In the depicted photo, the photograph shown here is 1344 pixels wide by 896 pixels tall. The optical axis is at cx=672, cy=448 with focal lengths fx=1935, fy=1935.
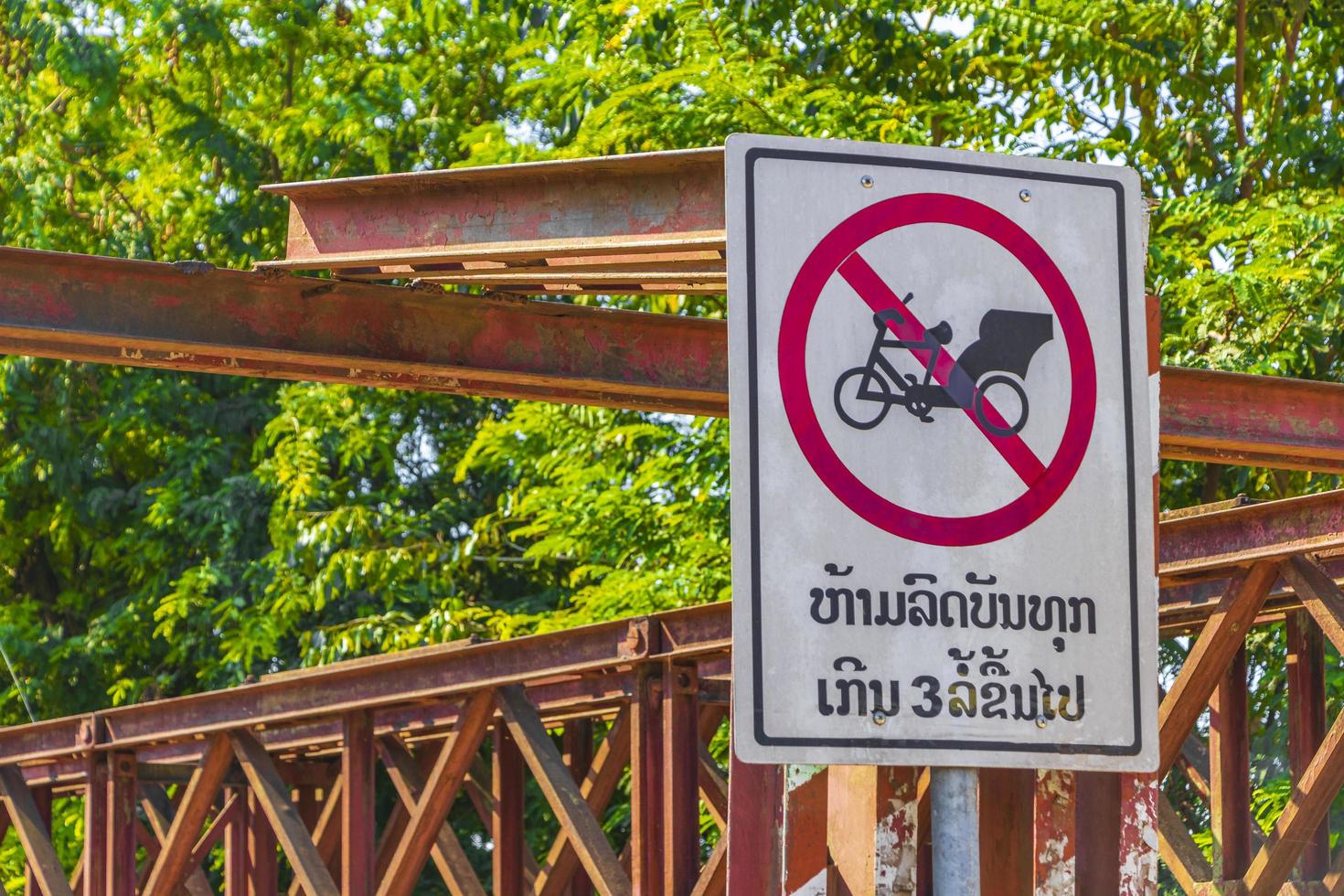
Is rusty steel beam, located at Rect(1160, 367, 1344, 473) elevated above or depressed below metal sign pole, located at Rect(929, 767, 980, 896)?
above

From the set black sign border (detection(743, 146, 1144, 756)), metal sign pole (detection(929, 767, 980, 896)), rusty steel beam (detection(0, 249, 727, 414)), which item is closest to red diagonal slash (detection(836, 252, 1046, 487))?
black sign border (detection(743, 146, 1144, 756))

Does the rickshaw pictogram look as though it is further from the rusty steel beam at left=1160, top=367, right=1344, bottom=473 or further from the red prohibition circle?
the rusty steel beam at left=1160, top=367, right=1344, bottom=473

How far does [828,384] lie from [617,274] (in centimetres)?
276

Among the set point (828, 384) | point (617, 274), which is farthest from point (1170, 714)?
point (828, 384)

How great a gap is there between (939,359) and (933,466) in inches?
4.8

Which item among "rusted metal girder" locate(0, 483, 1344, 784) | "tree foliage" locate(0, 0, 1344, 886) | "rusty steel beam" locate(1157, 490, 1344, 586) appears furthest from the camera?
"tree foliage" locate(0, 0, 1344, 886)

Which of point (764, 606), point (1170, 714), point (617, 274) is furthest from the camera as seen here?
point (1170, 714)

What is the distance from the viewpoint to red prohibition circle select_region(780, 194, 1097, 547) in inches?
82.4

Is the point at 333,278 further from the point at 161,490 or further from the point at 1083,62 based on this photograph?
the point at 161,490

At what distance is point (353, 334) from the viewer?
5469 millimetres

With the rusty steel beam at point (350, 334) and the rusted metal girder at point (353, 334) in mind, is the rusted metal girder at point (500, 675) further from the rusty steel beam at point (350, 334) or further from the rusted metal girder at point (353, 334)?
the rusty steel beam at point (350, 334)

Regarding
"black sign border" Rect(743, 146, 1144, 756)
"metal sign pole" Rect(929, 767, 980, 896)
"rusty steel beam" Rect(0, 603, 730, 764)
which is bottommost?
"rusty steel beam" Rect(0, 603, 730, 764)

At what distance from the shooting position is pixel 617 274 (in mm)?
4828

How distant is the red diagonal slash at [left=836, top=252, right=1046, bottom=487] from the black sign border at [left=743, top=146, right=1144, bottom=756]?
120 millimetres
